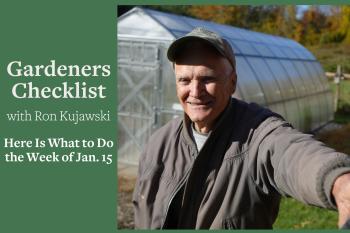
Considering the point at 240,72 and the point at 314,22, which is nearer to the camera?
the point at 240,72

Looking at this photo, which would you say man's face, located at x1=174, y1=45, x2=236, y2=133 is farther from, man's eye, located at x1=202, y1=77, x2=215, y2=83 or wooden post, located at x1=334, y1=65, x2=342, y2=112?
wooden post, located at x1=334, y1=65, x2=342, y2=112

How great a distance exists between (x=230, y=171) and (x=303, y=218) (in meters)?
4.36

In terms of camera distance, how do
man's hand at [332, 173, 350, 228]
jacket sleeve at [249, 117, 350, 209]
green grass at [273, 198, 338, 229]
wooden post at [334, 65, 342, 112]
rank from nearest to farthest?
1. man's hand at [332, 173, 350, 228]
2. jacket sleeve at [249, 117, 350, 209]
3. green grass at [273, 198, 338, 229]
4. wooden post at [334, 65, 342, 112]

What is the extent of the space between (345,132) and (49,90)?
1002 cm

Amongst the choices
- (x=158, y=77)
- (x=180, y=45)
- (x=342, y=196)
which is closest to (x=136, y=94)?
(x=158, y=77)

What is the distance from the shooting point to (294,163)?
1.49 metres

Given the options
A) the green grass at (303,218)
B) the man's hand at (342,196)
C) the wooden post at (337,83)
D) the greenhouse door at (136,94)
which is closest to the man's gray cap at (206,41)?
the man's hand at (342,196)

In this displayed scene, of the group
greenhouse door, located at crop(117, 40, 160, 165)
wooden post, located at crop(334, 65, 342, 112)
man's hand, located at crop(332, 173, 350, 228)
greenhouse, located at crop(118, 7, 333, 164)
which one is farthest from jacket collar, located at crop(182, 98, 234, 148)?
wooden post, located at crop(334, 65, 342, 112)

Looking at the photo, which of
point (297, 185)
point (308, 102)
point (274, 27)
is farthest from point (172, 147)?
point (274, 27)

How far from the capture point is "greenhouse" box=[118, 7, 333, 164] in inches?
313

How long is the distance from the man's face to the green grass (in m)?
3.89

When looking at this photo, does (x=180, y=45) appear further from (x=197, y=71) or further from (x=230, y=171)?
(x=230, y=171)

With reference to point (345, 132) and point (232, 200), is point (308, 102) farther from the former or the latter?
point (232, 200)

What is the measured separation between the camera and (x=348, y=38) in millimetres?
14547
